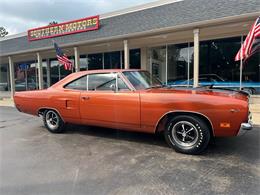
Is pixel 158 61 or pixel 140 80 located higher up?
pixel 158 61

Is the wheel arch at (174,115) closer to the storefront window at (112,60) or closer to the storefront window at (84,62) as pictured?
the storefront window at (112,60)

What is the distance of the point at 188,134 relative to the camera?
399 centimetres

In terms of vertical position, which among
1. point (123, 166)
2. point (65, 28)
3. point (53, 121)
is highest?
point (65, 28)

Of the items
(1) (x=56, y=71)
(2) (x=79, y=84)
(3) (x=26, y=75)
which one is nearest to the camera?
(2) (x=79, y=84)

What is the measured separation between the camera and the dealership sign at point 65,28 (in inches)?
498

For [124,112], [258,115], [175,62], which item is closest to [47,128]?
[124,112]

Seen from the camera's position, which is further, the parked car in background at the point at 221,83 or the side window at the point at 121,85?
the parked car in background at the point at 221,83

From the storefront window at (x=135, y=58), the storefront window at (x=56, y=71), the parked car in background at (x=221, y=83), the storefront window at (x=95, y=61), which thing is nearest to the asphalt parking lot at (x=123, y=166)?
the parked car in background at (x=221, y=83)

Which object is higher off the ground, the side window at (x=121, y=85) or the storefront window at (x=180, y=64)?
the storefront window at (x=180, y=64)

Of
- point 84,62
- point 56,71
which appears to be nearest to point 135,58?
point 84,62

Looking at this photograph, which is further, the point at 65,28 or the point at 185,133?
the point at 65,28

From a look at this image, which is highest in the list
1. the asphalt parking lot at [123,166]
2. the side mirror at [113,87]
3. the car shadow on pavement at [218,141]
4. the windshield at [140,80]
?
the windshield at [140,80]

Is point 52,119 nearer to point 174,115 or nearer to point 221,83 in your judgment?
point 174,115

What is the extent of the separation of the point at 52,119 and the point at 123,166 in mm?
2991
